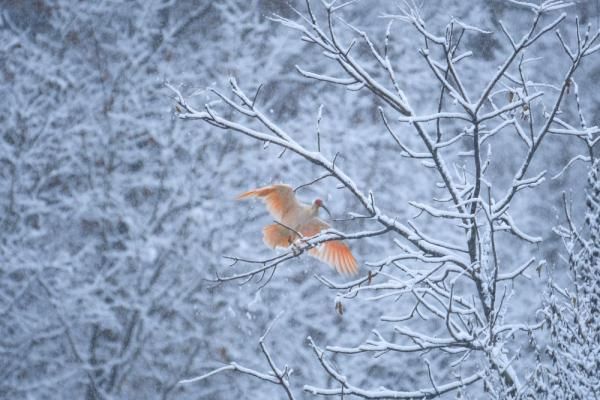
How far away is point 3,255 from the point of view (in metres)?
9.20

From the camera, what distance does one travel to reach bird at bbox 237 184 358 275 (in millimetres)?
3955

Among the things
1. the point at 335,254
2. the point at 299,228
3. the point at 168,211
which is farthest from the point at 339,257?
the point at 168,211

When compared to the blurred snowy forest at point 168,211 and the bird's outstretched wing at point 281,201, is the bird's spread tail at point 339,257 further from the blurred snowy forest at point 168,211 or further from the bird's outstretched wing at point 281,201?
the blurred snowy forest at point 168,211

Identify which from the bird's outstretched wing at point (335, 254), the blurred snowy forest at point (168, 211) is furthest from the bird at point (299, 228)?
the blurred snowy forest at point (168, 211)

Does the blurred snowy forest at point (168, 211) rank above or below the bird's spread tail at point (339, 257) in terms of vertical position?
above

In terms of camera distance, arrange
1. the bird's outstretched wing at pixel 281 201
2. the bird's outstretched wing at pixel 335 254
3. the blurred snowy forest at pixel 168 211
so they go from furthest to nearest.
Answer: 1. the blurred snowy forest at pixel 168 211
2. the bird's outstretched wing at pixel 335 254
3. the bird's outstretched wing at pixel 281 201

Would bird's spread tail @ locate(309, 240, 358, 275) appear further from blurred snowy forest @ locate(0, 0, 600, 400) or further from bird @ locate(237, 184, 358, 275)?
blurred snowy forest @ locate(0, 0, 600, 400)

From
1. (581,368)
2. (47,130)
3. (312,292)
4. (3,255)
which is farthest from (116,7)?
(581,368)

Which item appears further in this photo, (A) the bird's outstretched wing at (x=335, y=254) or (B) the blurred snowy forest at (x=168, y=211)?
(B) the blurred snowy forest at (x=168, y=211)

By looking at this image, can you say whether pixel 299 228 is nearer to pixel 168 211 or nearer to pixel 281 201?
pixel 281 201

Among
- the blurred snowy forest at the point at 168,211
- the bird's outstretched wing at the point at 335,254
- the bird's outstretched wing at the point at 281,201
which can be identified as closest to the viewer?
the bird's outstretched wing at the point at 281,201

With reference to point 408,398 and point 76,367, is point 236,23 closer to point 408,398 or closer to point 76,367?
point 76,367

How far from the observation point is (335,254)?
402 centimetres

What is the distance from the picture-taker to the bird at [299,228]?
13.0ft
